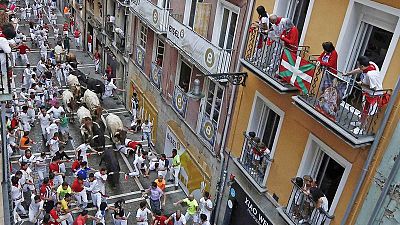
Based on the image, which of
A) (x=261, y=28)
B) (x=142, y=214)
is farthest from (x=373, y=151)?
(x=142, y=214)

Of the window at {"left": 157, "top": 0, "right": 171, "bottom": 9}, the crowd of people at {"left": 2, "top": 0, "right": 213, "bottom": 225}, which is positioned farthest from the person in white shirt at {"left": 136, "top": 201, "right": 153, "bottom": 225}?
the window at {"left": 157, "top": 0, "right": 171, "bottom": 9}

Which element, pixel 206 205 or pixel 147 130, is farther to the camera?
pixel 147 130

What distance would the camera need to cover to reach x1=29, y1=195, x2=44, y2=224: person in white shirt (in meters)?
13.9

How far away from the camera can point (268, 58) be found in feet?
38.1

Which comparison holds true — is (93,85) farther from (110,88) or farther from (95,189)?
(95,189)

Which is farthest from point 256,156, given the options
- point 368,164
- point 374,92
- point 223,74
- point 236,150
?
point 374,92

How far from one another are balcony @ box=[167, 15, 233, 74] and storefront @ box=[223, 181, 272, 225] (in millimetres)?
4088

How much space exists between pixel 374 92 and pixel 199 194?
9968 millimetres

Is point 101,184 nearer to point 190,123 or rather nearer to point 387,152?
point 190,123

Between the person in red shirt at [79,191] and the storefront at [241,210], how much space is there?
17.1 ft

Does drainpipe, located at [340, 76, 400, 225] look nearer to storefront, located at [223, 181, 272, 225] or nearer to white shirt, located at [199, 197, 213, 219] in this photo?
storefront, located at [223, 181, 272, 225]

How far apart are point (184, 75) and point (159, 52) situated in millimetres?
2774

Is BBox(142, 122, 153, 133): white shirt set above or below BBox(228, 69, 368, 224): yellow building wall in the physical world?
below

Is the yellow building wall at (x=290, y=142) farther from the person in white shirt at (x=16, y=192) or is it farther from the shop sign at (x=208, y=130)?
the person in white shirt at (x=16, y=192)
